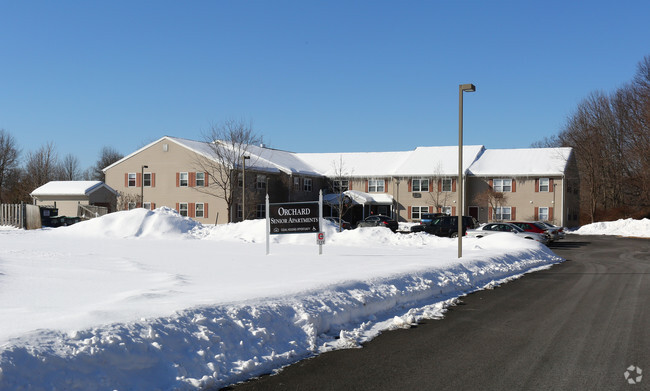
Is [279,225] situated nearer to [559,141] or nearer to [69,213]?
[69,213]

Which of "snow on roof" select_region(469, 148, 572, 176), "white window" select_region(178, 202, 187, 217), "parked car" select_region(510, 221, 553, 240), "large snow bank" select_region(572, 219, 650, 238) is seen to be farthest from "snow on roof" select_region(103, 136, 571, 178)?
"parked car" select_region(510, 221, 553, 240)

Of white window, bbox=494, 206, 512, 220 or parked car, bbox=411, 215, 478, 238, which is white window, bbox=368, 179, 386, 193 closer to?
white window, bbox=494, 206, 512, 220

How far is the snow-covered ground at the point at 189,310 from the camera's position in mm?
6160

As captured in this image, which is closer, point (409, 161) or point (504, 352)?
point (504, 352)

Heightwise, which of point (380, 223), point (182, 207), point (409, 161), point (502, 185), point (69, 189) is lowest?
point (380, 223)

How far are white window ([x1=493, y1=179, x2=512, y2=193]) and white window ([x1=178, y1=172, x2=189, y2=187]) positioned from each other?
97.5 feet

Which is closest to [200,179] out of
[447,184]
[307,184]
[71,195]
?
[71,195]

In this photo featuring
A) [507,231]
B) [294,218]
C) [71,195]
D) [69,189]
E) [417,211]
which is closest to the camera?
[294,218]

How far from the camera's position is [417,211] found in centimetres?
6169

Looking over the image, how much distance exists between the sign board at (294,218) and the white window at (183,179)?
1267 inches

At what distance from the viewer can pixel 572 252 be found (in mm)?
30047

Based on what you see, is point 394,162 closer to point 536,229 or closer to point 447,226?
point 447,226

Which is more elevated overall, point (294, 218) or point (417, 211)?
point (294, 218)

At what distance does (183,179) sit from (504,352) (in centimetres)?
4865
